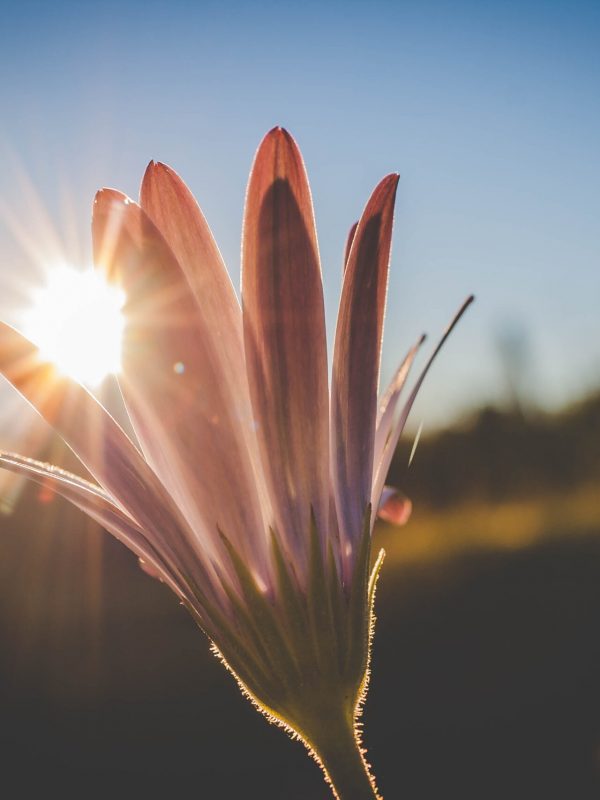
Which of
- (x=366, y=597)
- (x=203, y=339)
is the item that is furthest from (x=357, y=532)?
(x=203, y=339)

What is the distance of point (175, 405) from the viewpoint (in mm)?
364

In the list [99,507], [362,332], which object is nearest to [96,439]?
[99,507]

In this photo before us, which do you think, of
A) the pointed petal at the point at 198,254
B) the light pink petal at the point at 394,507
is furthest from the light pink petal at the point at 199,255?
the light pink petal at the point at 394,507

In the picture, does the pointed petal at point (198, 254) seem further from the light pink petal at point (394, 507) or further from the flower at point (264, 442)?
the light pink petal at point (394, 507)

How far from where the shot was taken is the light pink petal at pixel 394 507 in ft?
1.45

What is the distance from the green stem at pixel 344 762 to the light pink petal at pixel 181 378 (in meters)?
0.10

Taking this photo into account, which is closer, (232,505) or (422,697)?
(232,505)

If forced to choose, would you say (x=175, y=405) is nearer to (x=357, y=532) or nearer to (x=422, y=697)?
(x=357, y=532)

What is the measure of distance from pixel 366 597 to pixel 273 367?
0.15 metres

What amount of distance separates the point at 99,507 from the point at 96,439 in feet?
0.13

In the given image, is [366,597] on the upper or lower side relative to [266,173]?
lower

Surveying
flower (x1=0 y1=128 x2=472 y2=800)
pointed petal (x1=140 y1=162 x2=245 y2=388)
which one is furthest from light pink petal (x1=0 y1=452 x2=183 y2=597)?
pointed petal (x1=140 y1=162 x2=245 y2=388)

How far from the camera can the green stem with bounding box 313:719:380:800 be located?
0.31 metres

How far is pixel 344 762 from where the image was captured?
1.08 feet
